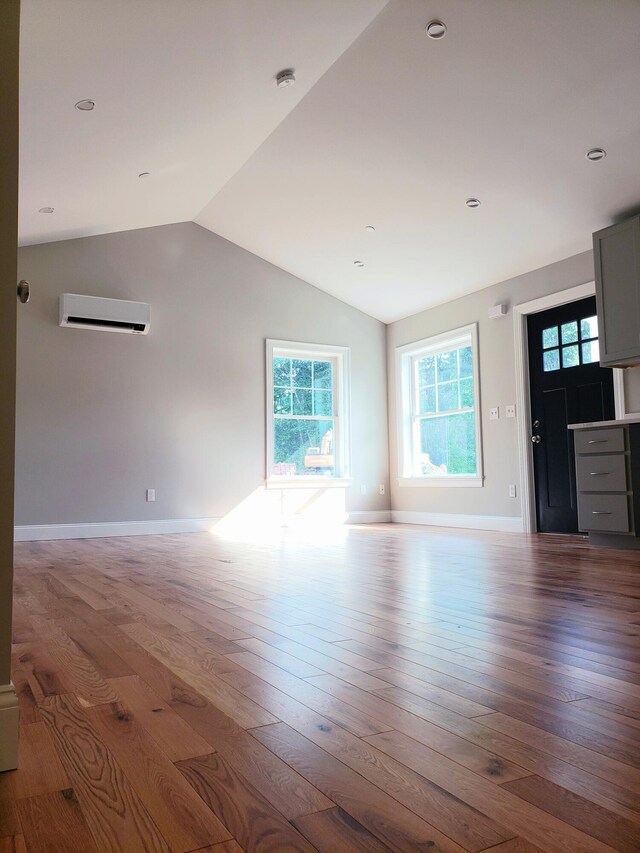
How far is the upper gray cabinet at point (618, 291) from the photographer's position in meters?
4.57

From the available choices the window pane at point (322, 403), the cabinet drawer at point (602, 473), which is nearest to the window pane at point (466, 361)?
the window pane at point (322, 403)

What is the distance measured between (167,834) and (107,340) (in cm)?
576

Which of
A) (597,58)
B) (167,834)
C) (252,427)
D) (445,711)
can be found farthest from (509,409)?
(167,834)

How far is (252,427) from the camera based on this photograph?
22.6ft

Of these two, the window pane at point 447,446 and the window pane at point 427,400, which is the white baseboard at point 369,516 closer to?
the window pane at point 447,446

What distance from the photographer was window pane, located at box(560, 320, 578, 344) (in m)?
5.50

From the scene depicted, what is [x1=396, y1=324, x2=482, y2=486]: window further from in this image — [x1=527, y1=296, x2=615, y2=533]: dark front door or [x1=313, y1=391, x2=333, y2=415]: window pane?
[x1=313, y1=391, x2=333, y2=415]: window pane

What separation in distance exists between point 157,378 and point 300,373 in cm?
167

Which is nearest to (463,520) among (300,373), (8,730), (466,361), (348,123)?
(466,361)

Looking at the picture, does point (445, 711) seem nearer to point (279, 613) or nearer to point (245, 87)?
point (279, 613)

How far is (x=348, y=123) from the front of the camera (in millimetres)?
4656

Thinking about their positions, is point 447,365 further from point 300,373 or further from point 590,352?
point 590,352

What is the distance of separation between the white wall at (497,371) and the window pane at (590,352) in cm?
53

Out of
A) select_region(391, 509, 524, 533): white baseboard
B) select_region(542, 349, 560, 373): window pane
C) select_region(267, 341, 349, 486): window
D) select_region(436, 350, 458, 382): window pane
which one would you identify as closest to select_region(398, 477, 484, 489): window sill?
select_region(391, 509, 524, 533): white baseboard
